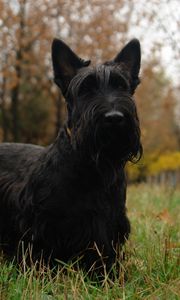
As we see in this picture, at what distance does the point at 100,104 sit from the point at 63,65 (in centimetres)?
70

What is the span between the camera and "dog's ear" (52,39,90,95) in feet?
11.5

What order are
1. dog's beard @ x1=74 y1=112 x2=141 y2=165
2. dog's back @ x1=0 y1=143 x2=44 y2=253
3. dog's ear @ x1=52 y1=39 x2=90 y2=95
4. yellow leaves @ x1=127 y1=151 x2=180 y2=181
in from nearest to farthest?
1. dog's beard @ x1=74 y1=112 x2=141 y2=165
2. dog's ear @ x1=52 y1=39 x2=90 y2=95
3. dog's back @ x1=0 y1=143 x2=44 y2=253
4. yellow leaves @ x1=127 y1=151 x2=180 y2=181

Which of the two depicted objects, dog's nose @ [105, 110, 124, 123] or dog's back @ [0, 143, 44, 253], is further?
dog's back @ [0, 143, 44, 253]

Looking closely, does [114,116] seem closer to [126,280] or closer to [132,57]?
[132,57]

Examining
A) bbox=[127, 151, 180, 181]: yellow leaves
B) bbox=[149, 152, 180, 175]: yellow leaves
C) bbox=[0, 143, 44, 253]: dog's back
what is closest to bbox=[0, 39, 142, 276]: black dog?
bbox=[0, 143, 44, 253]: dog's back

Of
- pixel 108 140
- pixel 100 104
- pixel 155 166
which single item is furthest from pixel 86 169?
pixel 155 166

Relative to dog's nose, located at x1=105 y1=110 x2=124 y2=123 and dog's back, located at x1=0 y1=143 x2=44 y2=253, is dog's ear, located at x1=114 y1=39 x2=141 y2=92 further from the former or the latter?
dog's back, located at x1=0 y1=143 x2=44 y2=253

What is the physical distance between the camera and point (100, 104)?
9.75 ft

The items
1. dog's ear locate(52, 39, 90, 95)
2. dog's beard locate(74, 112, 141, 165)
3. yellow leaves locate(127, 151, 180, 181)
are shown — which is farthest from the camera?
yellow leaves locate(127, 151, 180, 181)

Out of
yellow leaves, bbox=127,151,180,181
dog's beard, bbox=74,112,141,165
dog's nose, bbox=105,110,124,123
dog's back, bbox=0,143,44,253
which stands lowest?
yellow leaves, bbox=127,151,180,181

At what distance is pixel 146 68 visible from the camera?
13.1m

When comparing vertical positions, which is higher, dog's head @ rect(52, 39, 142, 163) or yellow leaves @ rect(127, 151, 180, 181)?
dog's head @ rect(52, 39, 142, 163)

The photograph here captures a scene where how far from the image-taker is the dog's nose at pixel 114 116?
2.88m

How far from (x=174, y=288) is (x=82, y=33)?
34.9 ft
